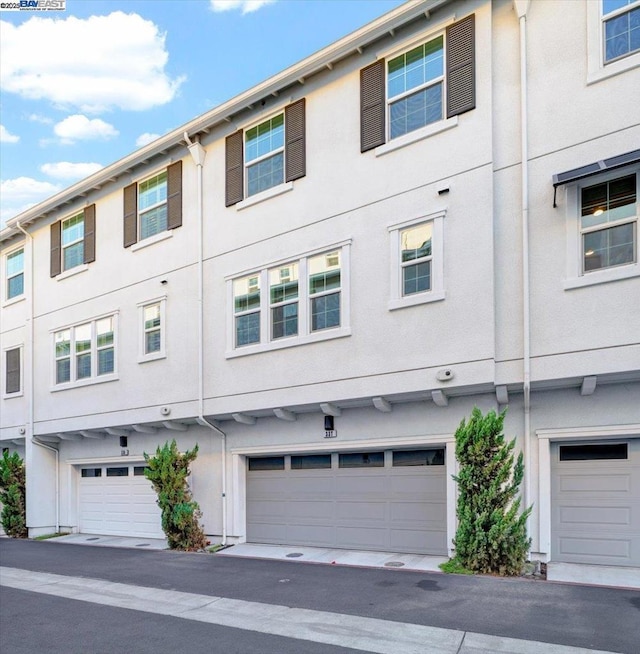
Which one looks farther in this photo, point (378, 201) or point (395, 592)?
point (378, 201)

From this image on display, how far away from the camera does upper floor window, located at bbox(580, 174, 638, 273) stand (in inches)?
325

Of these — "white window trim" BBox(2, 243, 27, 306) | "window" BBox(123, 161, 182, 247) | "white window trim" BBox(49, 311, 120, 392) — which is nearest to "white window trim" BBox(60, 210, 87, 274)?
"white window trim" BBox(49, 311, 120, 392)

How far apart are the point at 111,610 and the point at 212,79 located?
10.5 metres

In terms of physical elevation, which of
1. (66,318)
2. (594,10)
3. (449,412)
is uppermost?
(594,10)

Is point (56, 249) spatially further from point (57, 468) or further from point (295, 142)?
point (295, 142)

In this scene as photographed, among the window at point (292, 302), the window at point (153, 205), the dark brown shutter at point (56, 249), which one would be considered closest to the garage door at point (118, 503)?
the window at point (292, 302)

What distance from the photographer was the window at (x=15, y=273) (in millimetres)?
18094

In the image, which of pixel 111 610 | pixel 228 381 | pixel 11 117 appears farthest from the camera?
pixel 11 117

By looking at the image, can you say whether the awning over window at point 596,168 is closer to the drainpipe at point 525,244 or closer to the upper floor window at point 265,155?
the drainpipe at point 525,244

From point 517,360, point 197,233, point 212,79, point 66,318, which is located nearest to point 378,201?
point 517,360

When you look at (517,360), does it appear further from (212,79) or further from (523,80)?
(212,79)

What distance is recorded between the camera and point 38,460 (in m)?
16.6

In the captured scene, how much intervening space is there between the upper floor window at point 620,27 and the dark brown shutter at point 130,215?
10292 millimetres

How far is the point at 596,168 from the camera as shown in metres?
8.06
